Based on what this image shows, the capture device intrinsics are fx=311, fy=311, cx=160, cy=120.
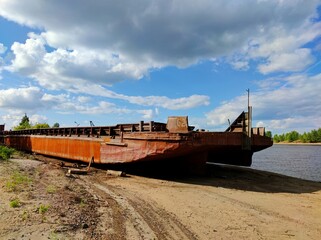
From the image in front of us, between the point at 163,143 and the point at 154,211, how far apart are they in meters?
4.30

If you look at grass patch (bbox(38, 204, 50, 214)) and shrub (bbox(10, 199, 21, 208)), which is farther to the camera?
shrub (bbox(10, 199, 21, 208))

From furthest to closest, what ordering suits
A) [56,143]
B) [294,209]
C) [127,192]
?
[56,143] < [127,192] < [294,209]

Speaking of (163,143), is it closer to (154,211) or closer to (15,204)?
(154,211)

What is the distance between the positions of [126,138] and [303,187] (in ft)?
24.3

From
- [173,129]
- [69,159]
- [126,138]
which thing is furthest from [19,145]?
[173,129]

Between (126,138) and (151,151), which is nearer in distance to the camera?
(151,151)

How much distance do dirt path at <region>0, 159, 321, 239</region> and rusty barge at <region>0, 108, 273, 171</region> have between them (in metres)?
1.39

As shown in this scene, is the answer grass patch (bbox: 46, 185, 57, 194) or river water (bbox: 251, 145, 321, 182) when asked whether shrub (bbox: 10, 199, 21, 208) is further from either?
river water (bbox: 251, 145, 321, 182)

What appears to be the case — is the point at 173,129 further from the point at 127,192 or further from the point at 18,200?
the point at 18,200

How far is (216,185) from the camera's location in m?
11.3

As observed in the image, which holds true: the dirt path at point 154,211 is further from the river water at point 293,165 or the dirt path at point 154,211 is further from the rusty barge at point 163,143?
the river water at point 293,165

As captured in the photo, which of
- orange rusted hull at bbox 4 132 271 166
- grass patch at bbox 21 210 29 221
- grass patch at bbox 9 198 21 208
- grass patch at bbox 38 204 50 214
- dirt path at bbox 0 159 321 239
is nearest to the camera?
dirt path at bbox 0 159 321 239

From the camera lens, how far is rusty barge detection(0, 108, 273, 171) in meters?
11.1

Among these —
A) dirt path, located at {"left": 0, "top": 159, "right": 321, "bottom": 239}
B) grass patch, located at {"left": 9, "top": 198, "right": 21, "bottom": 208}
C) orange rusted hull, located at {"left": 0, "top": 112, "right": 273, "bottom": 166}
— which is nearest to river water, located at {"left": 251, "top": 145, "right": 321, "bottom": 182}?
orange rusted hull, located at {"left": 0, "top": 112, "right": 273, "bottom": 166}
